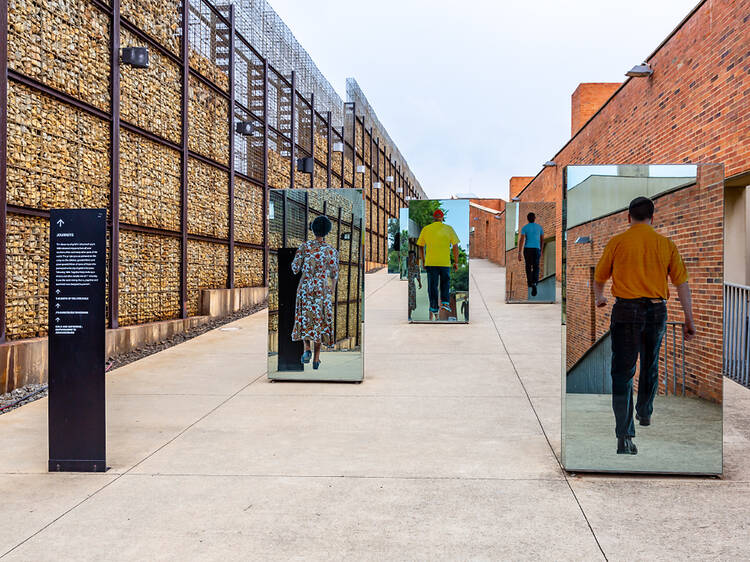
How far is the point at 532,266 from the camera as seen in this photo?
17.9m

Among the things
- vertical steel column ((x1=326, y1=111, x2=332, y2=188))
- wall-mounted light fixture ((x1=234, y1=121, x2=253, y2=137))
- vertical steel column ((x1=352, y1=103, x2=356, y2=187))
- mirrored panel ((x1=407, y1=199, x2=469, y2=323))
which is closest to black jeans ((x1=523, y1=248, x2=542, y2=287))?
mirrored panel ((x1=407, y1=199, x2=469, y2=323))

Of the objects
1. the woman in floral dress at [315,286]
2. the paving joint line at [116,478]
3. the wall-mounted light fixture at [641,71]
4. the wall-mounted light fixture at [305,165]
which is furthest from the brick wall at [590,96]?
the paving joint line at [116,478]

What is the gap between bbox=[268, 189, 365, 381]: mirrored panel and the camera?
7.46 metres

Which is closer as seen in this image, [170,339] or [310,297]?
[310,297]

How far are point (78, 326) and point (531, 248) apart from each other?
48.2ft

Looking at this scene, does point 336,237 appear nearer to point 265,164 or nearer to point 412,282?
point 412,282

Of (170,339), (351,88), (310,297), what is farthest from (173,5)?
(351,88)

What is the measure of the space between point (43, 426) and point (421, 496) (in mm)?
3666

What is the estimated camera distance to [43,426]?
5.84 meters

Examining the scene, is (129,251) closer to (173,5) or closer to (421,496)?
(173,5)

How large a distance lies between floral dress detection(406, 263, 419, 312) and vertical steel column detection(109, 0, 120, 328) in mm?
6311

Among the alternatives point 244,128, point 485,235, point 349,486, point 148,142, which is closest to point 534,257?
point 244,128

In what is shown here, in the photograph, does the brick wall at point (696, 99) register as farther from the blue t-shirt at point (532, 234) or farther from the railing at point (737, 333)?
the blue t-shirt at point (532, 234)

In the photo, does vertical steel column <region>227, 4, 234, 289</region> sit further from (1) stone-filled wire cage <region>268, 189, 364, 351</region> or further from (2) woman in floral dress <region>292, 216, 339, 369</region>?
(2) woman in floral dress <region>292, 216, 339, 369</region>
